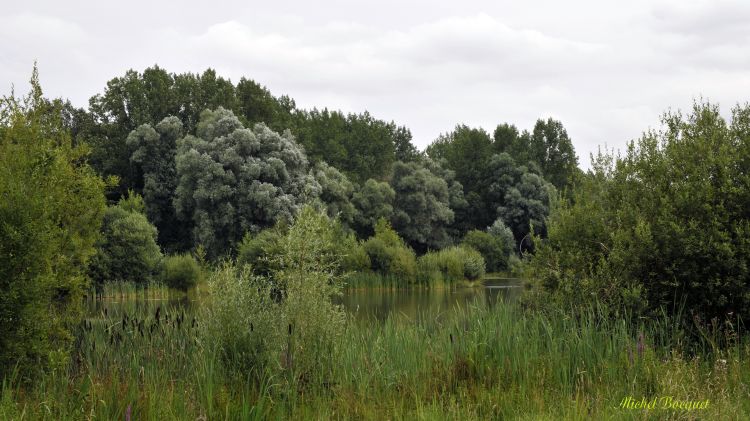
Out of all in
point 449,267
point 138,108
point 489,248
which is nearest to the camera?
point 449,267

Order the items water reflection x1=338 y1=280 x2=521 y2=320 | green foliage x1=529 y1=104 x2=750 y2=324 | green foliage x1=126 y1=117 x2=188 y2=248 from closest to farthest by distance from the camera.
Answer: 1. green foliage x1=529 y1=104 x2=750 y2=324
2. water reflection x1=338 y1=280 x2=521 y2=320
3. green foliage x1=126 y1=117 x2=188 y2=248

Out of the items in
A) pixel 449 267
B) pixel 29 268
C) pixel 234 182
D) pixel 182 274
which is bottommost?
pixel 449 267

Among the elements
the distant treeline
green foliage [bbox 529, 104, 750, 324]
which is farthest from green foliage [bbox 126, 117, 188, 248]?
green foliage [bbox 529, 104, 750, 324]

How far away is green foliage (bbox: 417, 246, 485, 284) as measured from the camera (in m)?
43.7

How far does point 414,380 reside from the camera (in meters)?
8.60

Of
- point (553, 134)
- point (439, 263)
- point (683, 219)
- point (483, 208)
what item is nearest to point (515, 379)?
point (683, 219)

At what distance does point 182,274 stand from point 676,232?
1111 inches

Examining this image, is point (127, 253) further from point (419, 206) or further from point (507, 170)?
point (507, 170)

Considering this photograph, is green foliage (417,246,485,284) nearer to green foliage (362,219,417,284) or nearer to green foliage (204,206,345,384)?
green foliage (362,219,417,284)

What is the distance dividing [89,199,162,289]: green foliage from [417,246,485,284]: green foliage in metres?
16.3

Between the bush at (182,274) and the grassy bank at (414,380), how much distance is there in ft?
81.5

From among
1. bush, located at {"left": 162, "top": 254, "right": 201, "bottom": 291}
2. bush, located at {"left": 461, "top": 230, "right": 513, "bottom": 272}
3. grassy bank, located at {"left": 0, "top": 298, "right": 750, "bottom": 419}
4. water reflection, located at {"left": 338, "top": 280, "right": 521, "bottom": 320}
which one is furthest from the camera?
bush, located at {"left": 461, "top": 230, "right": 513, "bottom": 272}

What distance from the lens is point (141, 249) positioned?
34688mm

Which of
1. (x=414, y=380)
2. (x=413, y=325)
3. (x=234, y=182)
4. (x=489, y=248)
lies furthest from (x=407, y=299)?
(x=414, y=380)
